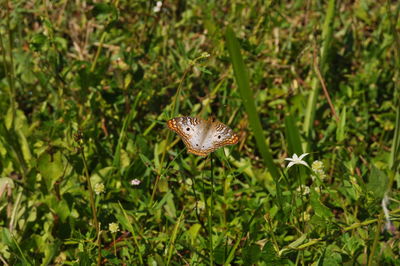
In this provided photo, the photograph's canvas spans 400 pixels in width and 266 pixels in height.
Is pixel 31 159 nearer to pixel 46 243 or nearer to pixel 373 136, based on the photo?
pixel 46 243

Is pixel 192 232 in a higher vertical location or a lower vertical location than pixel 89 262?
lower

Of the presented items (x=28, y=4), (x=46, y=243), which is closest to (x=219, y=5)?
(x=28, y=4)

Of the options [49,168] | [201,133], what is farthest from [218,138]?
[49,168]

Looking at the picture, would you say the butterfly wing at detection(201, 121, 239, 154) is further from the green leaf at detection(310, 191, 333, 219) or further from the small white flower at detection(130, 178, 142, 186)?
the small white flower at detection(130, 178, 142, 186)

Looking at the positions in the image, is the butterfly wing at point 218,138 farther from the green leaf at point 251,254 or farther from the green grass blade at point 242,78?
the green leaf at point 251,254

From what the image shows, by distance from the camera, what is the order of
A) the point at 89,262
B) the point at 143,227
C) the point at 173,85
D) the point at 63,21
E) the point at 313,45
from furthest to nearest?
the point at 63,21 → the point at 173,85 → the point at 313,45 → the point at 143,227 → the point at 89,262

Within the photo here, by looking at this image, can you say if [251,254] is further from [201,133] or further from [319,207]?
[201,133]

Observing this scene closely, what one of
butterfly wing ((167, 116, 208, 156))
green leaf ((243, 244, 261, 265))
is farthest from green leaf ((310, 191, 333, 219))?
butterfly wing ((167, 116, 208, 156))

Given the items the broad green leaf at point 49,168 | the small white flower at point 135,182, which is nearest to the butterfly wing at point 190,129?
the small white flower at point 135,182
